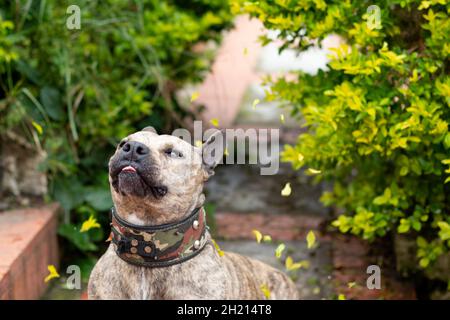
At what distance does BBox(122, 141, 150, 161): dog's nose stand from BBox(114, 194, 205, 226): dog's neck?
20cm

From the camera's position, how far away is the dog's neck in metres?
3.04

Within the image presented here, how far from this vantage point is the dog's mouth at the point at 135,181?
2904 millimetres

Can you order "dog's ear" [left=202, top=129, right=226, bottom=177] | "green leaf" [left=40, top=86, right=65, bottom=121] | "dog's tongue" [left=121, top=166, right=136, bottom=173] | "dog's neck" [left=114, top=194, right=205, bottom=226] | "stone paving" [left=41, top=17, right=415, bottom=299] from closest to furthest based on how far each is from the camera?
"dog's tongue" [left=121, top=166, right=136, bottom=173] → "dog's neck" [left=114, top=194, right=205, bottom=226] → "dog's ear" [left=202, top=129, right=226, bottom=177] → "stone paving" [left=41, top=17, right=415, bottom=299] → "green leaf" [left=40, top=86, right=65, bottom=121]

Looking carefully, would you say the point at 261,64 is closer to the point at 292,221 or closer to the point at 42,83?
the point at 292,221

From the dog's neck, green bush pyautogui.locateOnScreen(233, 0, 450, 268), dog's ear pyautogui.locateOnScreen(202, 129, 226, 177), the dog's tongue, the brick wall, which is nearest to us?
the dog's tongue

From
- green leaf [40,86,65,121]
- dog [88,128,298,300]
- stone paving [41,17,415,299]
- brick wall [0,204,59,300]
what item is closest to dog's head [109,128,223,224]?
dog [88,128,298,300]

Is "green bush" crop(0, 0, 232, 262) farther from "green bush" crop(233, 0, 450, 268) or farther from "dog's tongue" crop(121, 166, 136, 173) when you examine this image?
"dog's tongue" crop(121, 166, 136, 173)

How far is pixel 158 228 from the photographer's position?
10.00ft

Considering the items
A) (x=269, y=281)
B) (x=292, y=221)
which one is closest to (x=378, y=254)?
(x=292, y=221)

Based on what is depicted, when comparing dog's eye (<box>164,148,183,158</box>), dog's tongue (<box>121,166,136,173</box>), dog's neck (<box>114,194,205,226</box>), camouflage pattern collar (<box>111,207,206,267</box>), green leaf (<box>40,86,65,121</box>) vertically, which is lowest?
camouflage pattern collar (<box>111,207,206,267</box>)

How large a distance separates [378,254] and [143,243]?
2.73m

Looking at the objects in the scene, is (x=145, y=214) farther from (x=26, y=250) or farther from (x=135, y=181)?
(x=26, y=250)

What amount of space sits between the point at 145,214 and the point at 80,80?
2435mm

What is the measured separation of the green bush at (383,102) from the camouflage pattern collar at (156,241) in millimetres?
1067
